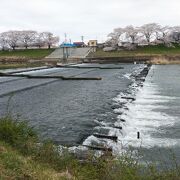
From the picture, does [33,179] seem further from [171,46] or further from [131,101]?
[171,46]

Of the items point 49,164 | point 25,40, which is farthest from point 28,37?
point 49,164

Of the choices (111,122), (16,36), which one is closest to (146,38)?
(16,36)

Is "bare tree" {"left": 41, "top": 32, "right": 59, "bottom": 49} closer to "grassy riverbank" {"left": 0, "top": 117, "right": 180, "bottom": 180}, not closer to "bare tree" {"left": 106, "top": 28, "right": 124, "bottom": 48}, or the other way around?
"bare tree" {"left": 106, "top": 28, "right": 124, "bottom": 48}

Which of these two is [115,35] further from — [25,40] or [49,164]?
[49,164]

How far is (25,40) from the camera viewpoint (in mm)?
148250

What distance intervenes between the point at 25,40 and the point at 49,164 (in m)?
143

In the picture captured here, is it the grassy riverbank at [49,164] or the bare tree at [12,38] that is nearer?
the grassy riverbank at [49,164]

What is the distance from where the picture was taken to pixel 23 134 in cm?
1093

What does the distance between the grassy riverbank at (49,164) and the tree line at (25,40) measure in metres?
134

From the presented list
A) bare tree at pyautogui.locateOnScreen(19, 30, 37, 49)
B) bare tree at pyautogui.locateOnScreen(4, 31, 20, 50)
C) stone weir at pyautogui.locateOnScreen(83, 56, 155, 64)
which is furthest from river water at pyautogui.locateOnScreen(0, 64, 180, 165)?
bare tree at pyautogui.locateOnScreen(19, 30, 37, 49)

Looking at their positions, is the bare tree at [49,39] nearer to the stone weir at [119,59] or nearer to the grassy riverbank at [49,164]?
the stone weir at [119,59]

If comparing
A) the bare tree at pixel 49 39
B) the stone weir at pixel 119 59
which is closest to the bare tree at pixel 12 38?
the bare tree at pixel 49 39

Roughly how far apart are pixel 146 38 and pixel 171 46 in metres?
20.6

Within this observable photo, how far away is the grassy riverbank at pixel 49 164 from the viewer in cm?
780
